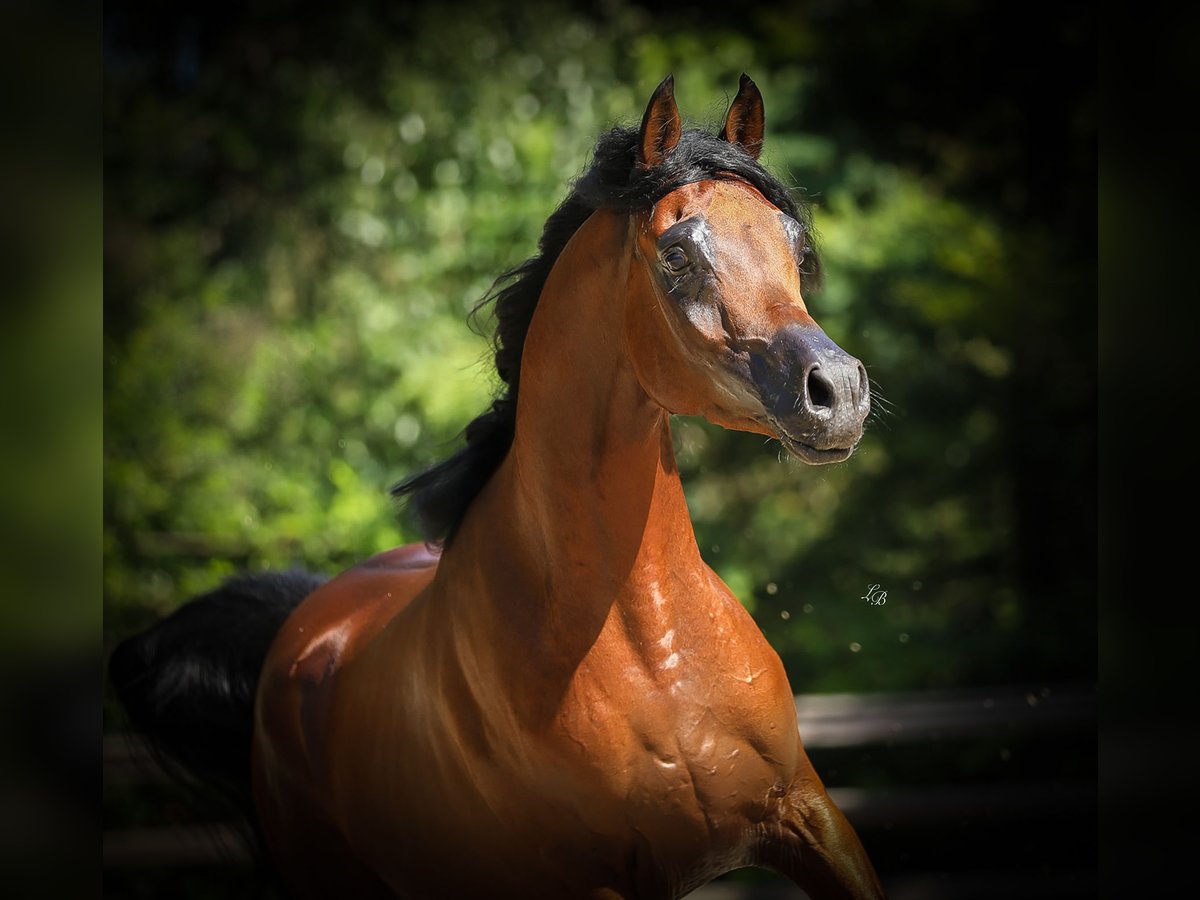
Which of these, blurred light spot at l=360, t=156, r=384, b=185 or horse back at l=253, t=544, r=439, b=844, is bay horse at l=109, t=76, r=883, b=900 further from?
blurred light spot at l=360, t=156, r=384, b=185

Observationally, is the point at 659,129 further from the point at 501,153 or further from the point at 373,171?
the point at 373,171

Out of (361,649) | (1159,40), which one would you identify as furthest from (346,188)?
(1159,40)

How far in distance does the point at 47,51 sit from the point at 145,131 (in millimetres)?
5508

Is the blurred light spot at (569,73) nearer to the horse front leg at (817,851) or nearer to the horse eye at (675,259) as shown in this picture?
the horse eye at (675,259)

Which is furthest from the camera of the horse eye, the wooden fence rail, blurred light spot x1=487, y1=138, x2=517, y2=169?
blurred light spot x1=487, y1=138, x2=517, y2=169

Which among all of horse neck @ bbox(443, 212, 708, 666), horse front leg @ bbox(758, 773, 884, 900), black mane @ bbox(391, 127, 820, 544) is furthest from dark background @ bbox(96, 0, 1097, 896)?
horse neck @ bbox(443, 212, 708, 666)

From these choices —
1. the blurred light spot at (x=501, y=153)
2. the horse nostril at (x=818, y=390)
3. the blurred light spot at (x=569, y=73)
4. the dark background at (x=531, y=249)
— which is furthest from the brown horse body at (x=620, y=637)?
the blurred light spot at (x=569, y=73)

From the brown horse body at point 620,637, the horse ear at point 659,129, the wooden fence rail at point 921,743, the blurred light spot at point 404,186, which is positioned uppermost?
the blurred light spot at point 404,186

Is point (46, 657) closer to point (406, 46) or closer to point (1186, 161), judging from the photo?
point (1186, 161)

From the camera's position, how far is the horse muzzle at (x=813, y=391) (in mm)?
1580

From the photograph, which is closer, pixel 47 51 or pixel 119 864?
pixel 47 51

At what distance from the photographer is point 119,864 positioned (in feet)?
14.8

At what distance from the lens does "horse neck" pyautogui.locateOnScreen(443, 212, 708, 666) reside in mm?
1940

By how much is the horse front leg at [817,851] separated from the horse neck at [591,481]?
0.46m
